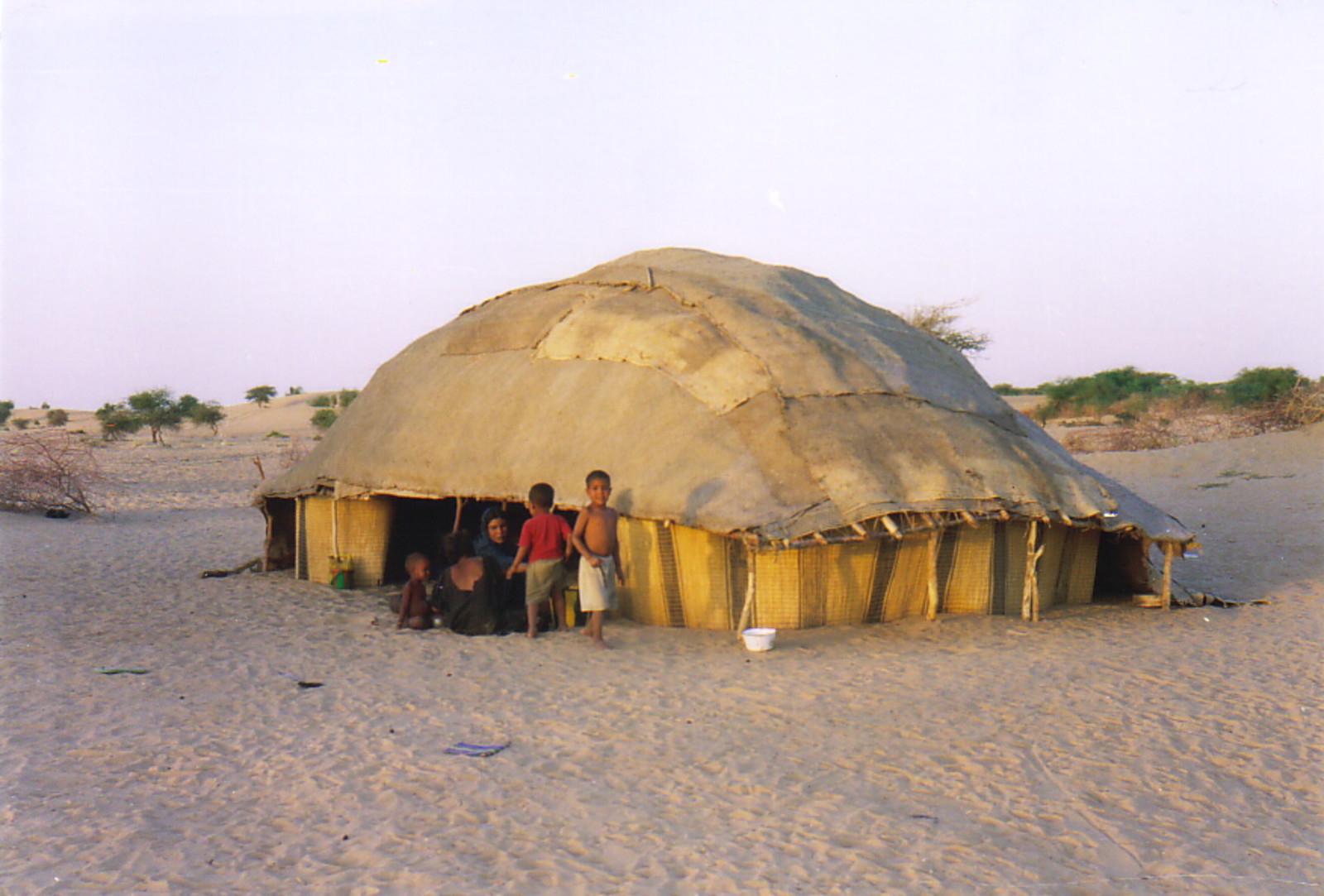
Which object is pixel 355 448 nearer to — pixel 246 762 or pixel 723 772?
pixel 246 762

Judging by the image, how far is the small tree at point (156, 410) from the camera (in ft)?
122

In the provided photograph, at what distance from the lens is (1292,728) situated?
198 inches

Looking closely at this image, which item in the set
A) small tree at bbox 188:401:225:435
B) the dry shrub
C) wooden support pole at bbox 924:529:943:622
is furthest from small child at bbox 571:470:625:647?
small tree at bbox 188:401:225:435

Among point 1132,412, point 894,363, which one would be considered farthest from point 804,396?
point 1132,412

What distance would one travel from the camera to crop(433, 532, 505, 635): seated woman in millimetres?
7344

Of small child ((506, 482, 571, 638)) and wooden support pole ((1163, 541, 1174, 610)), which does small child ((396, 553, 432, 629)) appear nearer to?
small child ((506, 482, 571, 638))

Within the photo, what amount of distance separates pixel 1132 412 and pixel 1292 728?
30.1 metres

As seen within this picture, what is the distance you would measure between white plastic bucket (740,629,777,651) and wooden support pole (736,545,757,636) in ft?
1.02

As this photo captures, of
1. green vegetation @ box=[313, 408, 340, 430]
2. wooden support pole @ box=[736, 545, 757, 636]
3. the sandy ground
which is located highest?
green vegetation @ box=[313, 408, 340, 430]

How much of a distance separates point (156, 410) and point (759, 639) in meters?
36.9

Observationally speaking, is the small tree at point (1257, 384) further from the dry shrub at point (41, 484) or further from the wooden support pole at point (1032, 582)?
the dry shrub at point (41, 484)

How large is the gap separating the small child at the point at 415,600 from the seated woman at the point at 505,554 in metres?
0.51

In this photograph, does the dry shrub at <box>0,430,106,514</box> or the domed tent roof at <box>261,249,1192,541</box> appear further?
the dry shrub at <box>0,430,106,514</box>

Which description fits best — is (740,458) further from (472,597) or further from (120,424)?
(120,424)
